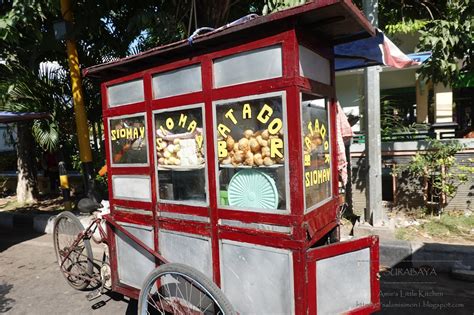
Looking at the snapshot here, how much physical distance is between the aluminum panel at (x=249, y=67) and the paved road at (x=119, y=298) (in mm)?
2393

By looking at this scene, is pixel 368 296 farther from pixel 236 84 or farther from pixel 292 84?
pixel 236 84

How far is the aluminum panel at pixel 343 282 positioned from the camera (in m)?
2.05

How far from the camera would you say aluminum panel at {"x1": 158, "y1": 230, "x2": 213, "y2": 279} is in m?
2.37

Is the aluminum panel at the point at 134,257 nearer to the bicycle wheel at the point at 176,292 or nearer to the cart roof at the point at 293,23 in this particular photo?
the bicycle wheel at the point at 176,292


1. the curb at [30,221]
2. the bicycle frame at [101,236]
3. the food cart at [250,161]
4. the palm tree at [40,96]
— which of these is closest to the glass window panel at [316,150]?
the food cart at [250,161]

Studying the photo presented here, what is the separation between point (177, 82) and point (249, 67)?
585mm

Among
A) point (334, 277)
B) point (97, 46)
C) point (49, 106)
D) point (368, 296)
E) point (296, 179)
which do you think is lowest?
point (368, 296)

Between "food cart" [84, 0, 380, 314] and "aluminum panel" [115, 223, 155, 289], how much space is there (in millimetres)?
18

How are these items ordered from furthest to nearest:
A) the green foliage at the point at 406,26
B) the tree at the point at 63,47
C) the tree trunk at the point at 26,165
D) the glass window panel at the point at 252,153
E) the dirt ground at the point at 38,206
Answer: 1. the tree trunk at the point at 26,165
2. the dirt ground at the point at 38,206
3. the green foliage at the point at 406,26
4. the tree at the point at 63,47
5. the glass window panel at the point at 252,153

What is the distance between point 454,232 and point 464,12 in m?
2.75

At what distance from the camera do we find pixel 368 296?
225cm

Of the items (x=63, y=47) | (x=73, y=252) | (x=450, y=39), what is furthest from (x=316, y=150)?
(x=63, y=47)

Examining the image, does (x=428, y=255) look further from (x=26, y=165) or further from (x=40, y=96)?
(x=26, y=165)

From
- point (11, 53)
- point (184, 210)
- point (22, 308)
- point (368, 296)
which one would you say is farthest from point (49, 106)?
point (368, 296)
